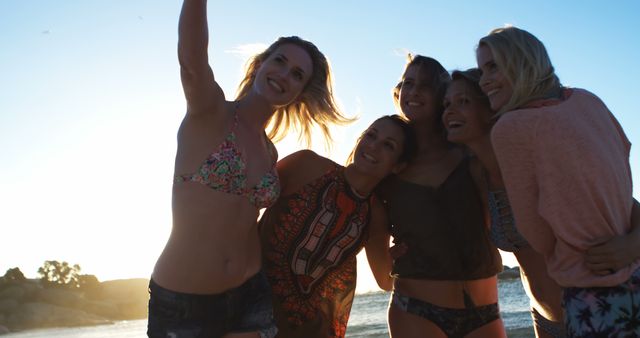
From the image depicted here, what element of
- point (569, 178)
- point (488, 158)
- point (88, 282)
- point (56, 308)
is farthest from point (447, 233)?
point (88, 282)

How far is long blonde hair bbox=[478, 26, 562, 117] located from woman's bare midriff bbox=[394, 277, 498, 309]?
5.12 feet

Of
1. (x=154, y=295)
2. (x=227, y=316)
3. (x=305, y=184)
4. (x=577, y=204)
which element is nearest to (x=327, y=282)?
(x=305, y=184)

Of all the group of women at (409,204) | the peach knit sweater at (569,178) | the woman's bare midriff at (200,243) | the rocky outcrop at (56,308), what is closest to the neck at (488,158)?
the group of women at (409,204)

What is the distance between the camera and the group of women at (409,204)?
8.77 feet

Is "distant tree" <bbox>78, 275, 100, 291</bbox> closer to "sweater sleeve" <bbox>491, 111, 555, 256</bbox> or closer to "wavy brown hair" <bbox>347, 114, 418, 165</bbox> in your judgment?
"wavy brown hair" <bbox>347, 114, 418, 165</bbox>

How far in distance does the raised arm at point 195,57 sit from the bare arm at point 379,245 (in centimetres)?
177

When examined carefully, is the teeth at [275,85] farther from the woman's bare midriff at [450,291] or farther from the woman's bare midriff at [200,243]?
the woman's bare midriff at [450,291]

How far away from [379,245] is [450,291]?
75cm

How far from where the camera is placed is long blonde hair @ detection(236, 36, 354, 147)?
4.69 m

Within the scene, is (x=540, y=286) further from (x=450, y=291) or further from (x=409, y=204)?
(x=409, y=204)

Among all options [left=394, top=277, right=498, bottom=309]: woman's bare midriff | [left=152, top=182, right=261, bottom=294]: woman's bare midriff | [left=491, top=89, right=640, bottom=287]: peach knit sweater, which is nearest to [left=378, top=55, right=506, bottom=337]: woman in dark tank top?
[left=394, top=277, right=498, bottom=309]: woman's bare midriff

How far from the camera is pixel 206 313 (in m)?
3.65

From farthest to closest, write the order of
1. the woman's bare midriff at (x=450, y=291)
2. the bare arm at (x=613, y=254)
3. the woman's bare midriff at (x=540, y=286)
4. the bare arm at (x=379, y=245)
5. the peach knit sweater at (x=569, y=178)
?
1. the bare arm at (x=379, y=245)
2. the woman's bare midriff at (x=450, y=291)
3. the woman's bare midriff at (x=540, y=286)
4. the peach knit sweater at (x=569, y=178)
5. the bare arm at (x=613, y=254)

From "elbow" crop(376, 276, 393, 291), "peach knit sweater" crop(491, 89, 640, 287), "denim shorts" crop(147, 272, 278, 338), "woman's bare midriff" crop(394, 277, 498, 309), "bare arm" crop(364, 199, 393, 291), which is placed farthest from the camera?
"elbow" crop(376, 276, 393, 291)
